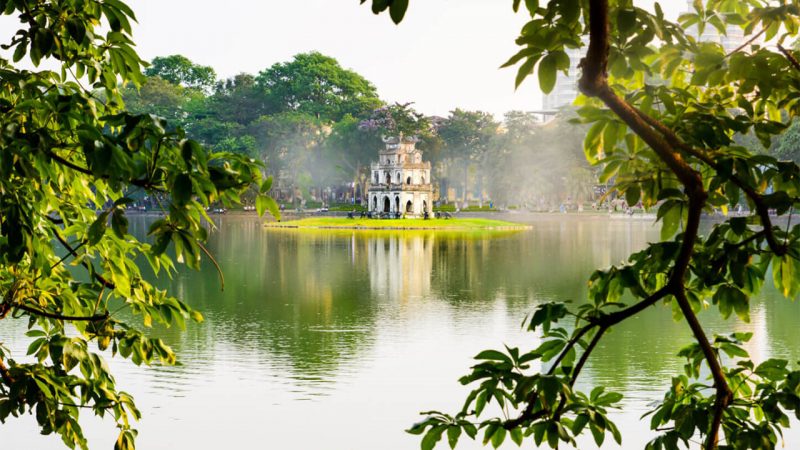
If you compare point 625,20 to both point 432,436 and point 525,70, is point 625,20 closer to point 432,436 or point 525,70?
point 525,70

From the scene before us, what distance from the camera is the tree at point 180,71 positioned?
73.8 meters

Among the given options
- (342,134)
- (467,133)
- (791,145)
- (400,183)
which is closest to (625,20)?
(791,145)

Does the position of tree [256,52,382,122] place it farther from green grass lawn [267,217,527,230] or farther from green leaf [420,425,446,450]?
green leaf [420,425,446,450]

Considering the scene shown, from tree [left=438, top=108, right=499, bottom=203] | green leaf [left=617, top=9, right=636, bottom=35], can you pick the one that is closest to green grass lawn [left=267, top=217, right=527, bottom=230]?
tree [left=438, top=108, right=499, bottom=203]

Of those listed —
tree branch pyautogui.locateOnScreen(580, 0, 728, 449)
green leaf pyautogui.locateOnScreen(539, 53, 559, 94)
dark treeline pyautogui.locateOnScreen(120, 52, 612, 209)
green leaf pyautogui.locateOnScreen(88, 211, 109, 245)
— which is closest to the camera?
tree branch pyautogui.locateOnScreen(580, 0, 728, 449)

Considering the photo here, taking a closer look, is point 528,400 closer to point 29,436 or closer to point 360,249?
point 29,436

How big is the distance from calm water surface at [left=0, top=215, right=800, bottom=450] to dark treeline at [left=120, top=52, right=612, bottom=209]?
38900 millimetres

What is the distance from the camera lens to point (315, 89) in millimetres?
68312

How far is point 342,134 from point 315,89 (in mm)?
7230

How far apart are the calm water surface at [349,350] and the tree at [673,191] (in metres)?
5.46

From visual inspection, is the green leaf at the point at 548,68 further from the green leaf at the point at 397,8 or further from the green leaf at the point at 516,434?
the green leaf at the point at 516,434

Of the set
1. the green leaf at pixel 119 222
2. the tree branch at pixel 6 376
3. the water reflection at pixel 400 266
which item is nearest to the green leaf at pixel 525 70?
the green leaf at pixel 119 222

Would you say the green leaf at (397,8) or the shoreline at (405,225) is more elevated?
the green leaf at (397,8)

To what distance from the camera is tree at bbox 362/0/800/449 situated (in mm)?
2020
